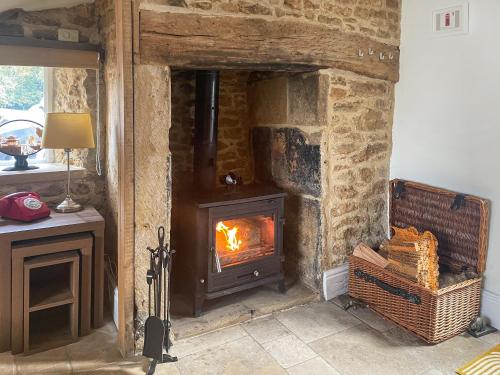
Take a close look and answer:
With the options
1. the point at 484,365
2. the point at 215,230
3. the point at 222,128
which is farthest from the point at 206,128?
the point at 484,365

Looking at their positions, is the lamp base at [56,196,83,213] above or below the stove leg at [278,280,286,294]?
above

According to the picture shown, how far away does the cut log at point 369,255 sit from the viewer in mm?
2838

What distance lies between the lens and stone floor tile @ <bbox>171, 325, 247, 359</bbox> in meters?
2.42

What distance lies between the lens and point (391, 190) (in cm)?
322

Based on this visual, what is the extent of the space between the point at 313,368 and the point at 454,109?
190 centimetres

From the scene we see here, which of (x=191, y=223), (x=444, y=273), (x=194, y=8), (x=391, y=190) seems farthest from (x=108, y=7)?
(x=444, y=273)

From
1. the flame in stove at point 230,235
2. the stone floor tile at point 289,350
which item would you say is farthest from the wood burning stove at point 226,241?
the stone floor tile at point 289,350

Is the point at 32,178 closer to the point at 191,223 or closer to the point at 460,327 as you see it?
the point at 191,223

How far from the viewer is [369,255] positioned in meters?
2.93

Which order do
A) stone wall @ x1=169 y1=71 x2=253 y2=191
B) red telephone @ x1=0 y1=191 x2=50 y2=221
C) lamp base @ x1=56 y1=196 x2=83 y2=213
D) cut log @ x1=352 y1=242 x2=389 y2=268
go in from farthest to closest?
1. stone wall @ x1=169 y1=71 x2=253 y2=191
2. cut log @ x1=352 y1=242 x2=389 y2=268
3. lamp base @ x1=56 y1=196 x2=83 y2=213
4. red telephone @ x1=0 y1=191 x2=50 y2=221

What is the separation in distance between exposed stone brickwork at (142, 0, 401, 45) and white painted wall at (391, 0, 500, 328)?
0.14 metres

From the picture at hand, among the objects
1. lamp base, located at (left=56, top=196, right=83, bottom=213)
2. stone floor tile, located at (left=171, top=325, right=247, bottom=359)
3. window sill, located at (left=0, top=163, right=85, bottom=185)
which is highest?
window sill, located at (left=0, top=163, right=85, bottom=185)

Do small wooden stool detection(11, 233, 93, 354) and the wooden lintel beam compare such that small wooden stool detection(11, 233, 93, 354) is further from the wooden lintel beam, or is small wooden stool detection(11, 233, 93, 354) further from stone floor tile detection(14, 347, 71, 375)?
the wooden lintel beam

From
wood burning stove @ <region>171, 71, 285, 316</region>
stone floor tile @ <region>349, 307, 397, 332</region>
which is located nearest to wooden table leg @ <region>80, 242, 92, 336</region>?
wood burning stove @ <region>171, 71, 285, 316</region>
